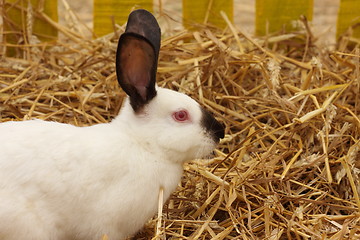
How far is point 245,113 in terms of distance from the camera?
148 inches

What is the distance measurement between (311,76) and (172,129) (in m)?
1.38

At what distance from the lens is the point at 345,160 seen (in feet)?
10.1

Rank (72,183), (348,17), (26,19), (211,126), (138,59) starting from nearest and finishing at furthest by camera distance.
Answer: (72,183), (138,59), (211,126), (26,19), (348,17)

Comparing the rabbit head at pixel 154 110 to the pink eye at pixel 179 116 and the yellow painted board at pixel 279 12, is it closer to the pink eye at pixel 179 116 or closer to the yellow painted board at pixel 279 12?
the pink eye at pixel 179 116

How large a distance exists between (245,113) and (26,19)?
180 centimetres

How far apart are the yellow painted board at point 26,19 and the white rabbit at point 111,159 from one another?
1.93 meters

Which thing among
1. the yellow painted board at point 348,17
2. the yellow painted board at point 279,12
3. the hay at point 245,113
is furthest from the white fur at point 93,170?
the yellow painted board at point 348,17

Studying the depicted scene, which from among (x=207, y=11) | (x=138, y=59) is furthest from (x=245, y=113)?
(x=138, y=59)

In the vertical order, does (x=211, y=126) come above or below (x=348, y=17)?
below

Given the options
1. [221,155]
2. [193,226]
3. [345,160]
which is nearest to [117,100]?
[221,155]

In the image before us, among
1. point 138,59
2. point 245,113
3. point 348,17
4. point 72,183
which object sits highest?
point 138,59

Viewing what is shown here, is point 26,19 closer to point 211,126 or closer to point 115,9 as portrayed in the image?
point 115,9

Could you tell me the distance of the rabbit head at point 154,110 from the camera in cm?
259

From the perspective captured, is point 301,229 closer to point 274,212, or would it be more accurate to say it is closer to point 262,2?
point 274,212
